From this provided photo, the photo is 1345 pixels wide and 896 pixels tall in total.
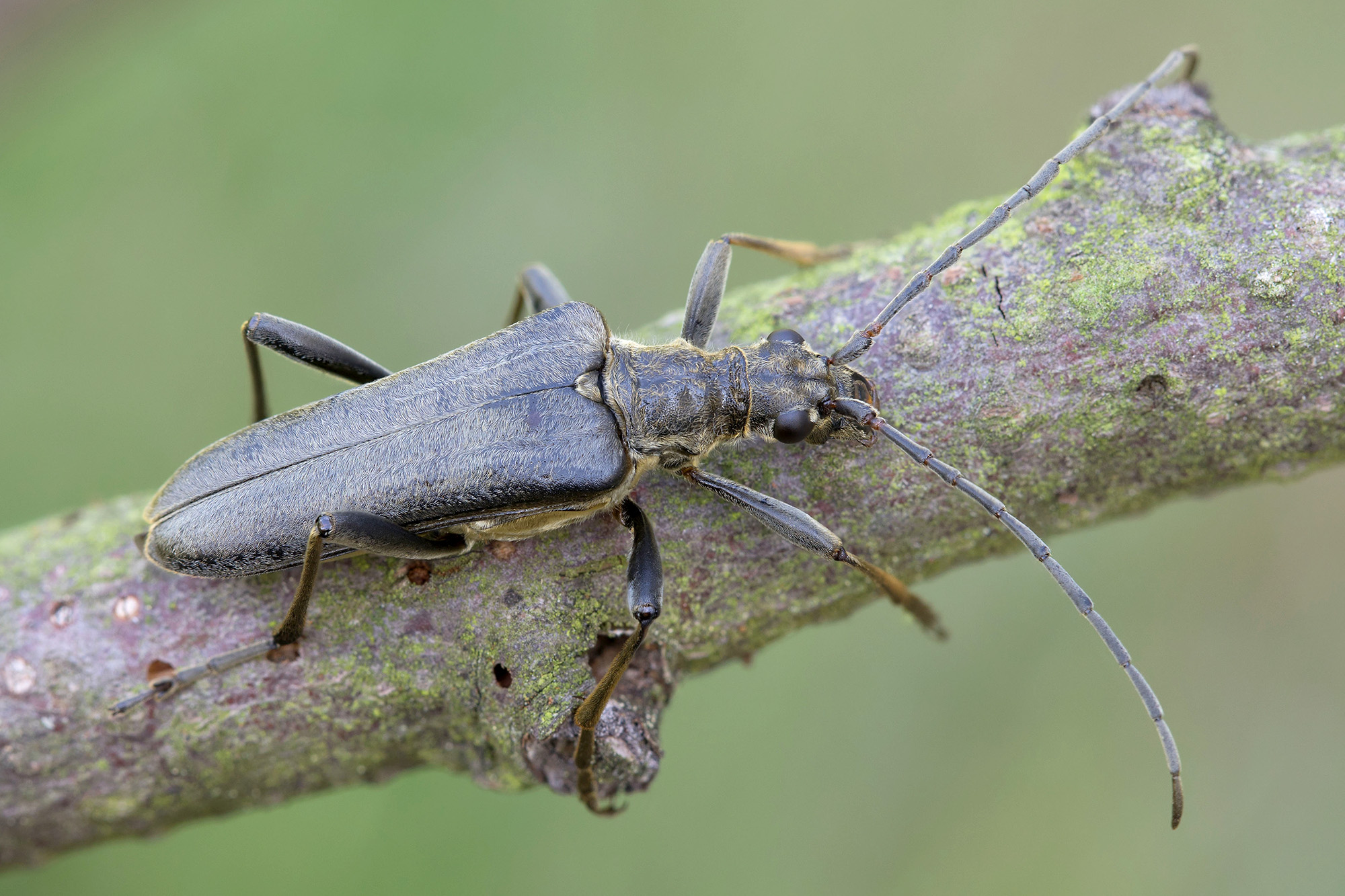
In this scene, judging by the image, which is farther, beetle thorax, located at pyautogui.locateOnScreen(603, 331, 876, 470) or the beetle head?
beetle thorax, located at pyautogui.locateOnScreen(603, 331, 876, 470)

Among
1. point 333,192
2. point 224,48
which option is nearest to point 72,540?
point 333,192

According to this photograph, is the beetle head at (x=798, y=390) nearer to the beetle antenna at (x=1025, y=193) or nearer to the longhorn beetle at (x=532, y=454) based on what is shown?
the longhorn beetle at (x=532, y=454)

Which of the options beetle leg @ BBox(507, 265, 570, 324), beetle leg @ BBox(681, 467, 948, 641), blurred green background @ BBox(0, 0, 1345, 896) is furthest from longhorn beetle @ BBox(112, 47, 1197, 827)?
blurred green background @ BBox(0, 0, 1345, 896)

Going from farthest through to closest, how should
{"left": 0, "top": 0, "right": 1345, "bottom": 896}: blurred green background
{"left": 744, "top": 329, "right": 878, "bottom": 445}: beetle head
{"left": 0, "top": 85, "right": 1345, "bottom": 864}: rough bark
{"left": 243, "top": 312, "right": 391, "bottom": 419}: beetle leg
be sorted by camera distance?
{"left": 0, "top": 0, "right": 1345, "bottom": 896}: blurred green background
{"left": 243, "top": 312, "right": 391, "bottom": 419}: beetle leg
{"left": 744, "top": 329, "right": 878, "bottom": 445}: beetle head
{"left": 0, "top": 85, "right": 1345, "bottom": 864}: rough bark

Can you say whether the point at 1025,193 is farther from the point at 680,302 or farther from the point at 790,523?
the point at 680,302


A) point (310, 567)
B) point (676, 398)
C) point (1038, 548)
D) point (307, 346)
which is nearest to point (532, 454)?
point (676, 398)

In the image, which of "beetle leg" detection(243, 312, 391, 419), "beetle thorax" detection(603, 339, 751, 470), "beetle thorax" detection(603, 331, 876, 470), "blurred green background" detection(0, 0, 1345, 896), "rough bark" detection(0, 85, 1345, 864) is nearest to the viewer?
"rough bark" detection(0, 85, 1345, 864)

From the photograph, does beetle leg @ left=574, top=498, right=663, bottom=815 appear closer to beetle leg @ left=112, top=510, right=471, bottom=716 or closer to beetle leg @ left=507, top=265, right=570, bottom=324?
beetle leg @ left=112, top=510, right=471, bottom=716
